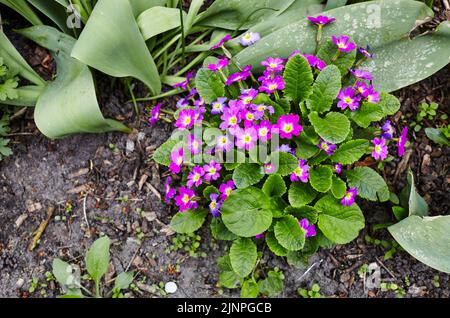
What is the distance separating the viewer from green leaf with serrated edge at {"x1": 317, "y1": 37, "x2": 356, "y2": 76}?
5.43ft

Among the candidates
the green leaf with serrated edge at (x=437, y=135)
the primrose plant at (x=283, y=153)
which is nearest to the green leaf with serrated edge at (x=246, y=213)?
the primrose plant at (x=283, y=153)

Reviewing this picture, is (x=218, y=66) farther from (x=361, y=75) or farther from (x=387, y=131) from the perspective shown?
(x=387, y=131)

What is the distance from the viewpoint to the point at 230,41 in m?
1.85

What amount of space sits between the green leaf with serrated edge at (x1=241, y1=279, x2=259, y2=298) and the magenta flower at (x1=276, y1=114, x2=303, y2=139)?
547mm

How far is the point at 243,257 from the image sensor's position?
5.25 feet

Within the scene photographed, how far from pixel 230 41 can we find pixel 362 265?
0.97 m

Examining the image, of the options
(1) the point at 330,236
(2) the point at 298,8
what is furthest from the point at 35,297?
(2) the point at 298,8

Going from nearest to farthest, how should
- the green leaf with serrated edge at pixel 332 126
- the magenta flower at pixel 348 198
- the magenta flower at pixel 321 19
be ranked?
the green leaf with serrated edge at pixel 332 126, the magenta flower at pixel 348 198, the magenta flower at pixel 321 19

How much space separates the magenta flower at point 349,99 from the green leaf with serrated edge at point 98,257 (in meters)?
0.91

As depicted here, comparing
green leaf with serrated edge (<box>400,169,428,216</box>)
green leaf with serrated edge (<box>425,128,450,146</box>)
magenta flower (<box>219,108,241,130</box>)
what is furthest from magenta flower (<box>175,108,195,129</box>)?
green leaf with serrated edge (<box>425,128,450,146</box>)

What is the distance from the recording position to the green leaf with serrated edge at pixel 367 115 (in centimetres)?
156

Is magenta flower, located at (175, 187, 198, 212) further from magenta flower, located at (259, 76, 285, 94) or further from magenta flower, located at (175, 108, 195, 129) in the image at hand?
magenta flower, located at (259, 76, 285, 94)

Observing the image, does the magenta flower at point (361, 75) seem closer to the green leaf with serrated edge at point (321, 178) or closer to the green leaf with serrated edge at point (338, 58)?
the green leaf with serrated edge at point (338, 58)
